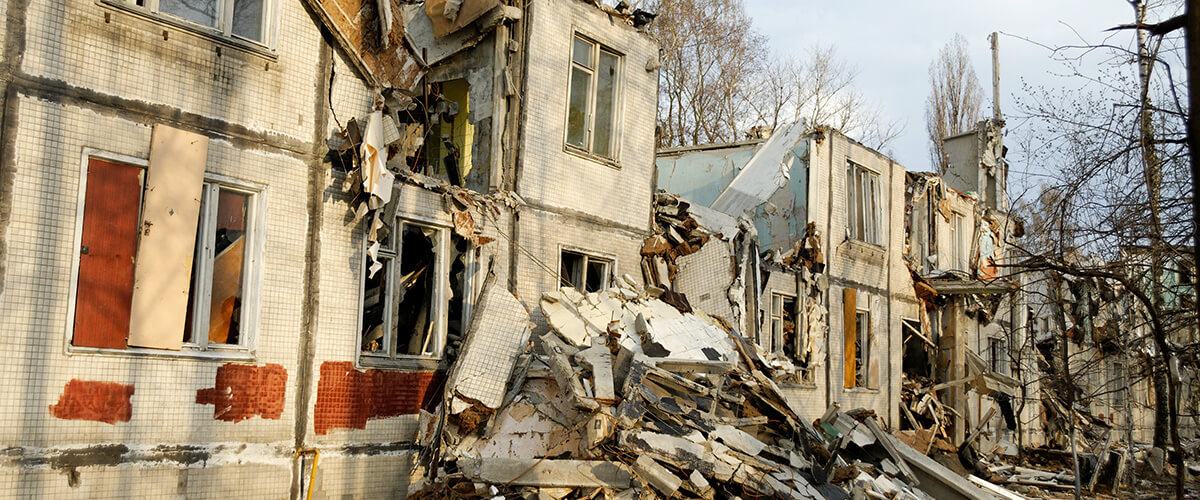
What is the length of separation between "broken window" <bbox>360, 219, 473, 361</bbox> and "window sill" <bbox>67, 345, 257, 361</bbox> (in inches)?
65.3

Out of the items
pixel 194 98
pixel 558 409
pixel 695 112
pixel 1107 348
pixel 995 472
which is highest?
pixel 695 112

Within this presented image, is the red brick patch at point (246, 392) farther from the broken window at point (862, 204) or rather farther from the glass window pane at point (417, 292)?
the broken window at point (862, 204)

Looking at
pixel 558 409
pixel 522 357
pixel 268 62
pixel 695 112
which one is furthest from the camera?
pixel 695 112

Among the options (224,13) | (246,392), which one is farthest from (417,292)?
(224,13)

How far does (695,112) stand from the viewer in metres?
28.0

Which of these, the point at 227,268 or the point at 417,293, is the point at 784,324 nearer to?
the point at 417,293

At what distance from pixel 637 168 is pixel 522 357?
3.94 meters

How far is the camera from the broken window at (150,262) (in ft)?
25.7

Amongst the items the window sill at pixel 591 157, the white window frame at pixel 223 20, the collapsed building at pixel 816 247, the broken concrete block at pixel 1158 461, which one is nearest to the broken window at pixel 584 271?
the window sill at pixel 591 157

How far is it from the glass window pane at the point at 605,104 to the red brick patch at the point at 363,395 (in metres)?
4.13

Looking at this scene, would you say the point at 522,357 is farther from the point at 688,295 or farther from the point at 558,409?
the point at 688,295

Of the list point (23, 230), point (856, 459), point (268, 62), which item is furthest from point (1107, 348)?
point (23, 230)

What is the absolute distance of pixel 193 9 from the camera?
343 inches

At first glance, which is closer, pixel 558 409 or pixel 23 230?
pixel 23 230
